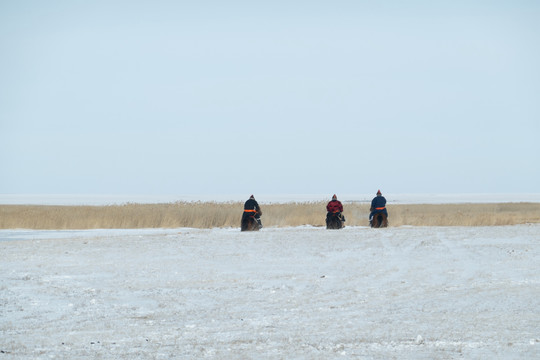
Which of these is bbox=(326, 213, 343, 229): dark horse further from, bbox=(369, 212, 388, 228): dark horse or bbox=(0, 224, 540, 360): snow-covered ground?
bbox=(0, 224, 540, 360): snow-covered ground

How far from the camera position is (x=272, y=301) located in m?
10.2

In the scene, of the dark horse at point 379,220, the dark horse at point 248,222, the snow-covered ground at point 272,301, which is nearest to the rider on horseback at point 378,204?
the dark horse at point 379,220

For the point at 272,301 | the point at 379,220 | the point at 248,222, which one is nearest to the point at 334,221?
the point at 379,220

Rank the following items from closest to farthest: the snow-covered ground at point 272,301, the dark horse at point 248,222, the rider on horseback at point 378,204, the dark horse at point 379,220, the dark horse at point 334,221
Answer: the snow-covered ground at point 272,301
the dark horse at point 248,222
the rider on horseback at point 378,204
the dark horse at point 334,221
the dark horse at point 379,220

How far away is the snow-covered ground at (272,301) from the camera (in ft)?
23.5

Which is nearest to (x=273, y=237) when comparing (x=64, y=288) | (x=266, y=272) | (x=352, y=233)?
(x=352, y=233)

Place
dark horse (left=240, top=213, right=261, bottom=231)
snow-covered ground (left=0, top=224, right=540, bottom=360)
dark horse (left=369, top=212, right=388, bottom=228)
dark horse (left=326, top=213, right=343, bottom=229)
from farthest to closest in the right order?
dark horse (left=369, top=212, right=388, bottom=228)
dark horse (left=326, top=213, right=343, bottom=229)
dark horse (left=240, top=213, right=261, bottom=231)
snow-covered ground (left=0, top=224, right=540, bottom=360)

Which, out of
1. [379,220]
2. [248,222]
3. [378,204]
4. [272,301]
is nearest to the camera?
[272,301]

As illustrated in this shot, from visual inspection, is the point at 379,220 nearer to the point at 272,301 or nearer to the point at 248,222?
the point at 248,222

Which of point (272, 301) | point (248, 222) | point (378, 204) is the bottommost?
point (272, 301)

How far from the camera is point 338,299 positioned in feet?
33.6

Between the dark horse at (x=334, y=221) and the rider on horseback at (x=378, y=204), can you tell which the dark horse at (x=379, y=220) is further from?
the dark horse at (x=334, y=221)

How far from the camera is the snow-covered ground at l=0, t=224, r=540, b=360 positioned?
282 inches

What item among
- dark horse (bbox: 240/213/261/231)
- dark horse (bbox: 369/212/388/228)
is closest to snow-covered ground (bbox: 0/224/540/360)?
dark horse (bbox: 240/213/261/231)
